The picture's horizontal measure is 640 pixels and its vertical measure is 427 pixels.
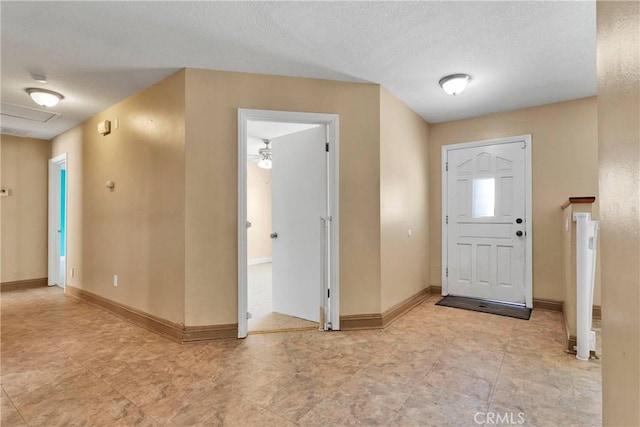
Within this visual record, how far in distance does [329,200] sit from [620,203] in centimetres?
232

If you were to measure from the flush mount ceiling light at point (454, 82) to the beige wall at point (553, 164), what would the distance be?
136 centimetres

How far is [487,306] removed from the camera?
3850 millimetres

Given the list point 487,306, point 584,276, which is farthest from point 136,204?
point 487,306

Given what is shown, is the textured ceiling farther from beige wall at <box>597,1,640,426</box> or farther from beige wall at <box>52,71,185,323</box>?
beige wall at <box>597,1,640,426</box>

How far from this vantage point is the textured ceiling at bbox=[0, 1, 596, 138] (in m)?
2.05

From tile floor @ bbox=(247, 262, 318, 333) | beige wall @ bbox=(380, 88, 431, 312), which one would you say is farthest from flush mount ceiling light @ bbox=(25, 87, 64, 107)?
beige wall @ bbox=(380, 88, 431, 312)

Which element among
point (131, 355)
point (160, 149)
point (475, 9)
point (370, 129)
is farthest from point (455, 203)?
point (131, 355)

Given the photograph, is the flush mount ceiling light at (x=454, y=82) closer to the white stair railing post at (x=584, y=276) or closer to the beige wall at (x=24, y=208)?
the white stair railing post at (x=584, y=276)

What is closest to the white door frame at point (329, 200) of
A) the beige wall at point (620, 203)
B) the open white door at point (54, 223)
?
the beige wall at point (620, 203)

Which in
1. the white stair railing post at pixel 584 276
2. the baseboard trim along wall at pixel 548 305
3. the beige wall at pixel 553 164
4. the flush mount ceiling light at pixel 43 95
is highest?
the flush mount ceiling light at pixel 43 95

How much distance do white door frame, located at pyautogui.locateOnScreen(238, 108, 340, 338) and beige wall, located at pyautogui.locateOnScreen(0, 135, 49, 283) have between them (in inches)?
176

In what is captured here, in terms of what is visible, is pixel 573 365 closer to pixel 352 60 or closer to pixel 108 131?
pixel 352 60

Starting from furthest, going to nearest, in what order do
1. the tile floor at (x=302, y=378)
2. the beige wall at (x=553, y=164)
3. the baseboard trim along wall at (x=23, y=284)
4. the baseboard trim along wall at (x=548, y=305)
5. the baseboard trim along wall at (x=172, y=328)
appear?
the baseboard trim along wall at (x=23, y=284)
the baseboard trim along wall at (x=548, y=305)
the beige wall at (x=553, y=164)
the baseboard trim along wall at (x=172, y=328)
the tile floor at (x=302, y=378)

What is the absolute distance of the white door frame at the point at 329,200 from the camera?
9.56ft
